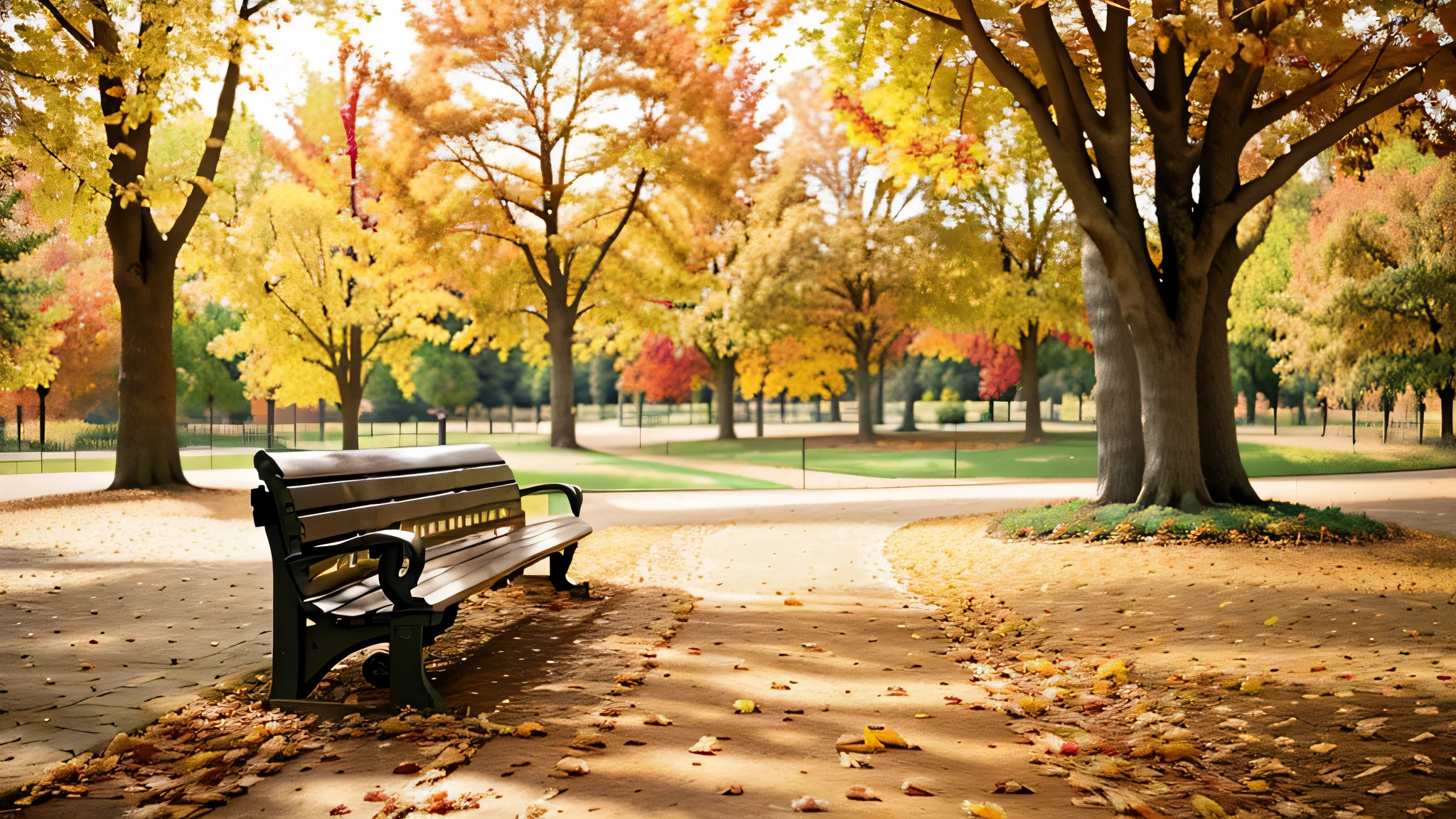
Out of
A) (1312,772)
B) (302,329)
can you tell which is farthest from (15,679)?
(302,329)

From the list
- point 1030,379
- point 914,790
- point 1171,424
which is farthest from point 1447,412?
point 914,790

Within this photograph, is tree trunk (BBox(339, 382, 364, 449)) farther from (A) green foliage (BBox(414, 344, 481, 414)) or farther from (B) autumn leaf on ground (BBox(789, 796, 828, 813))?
(A) green foliage (BBox(414, 344, 481, 414))

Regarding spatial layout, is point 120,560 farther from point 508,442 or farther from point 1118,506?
point 508,442

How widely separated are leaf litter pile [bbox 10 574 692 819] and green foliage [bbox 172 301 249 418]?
41.4 m

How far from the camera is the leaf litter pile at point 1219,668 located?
3658 millimetres

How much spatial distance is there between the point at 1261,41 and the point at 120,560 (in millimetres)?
10859

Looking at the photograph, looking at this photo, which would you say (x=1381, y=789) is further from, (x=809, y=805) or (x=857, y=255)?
(x=857, y=255)

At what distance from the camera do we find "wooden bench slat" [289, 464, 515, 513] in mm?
4789

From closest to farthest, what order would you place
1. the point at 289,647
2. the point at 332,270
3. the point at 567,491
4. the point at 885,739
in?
the point at 885,739 → the point at 289,647 → the point at 567,491 → the point at 332,270

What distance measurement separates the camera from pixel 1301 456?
28297 mm

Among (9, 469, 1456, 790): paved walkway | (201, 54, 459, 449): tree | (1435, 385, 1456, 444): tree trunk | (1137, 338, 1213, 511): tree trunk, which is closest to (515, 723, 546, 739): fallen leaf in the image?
(9, 469, 1456, 790): paved walkway

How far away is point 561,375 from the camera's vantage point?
1150 inches

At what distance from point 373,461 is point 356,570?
0.62 meters

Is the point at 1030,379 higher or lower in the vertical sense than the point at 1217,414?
higher
